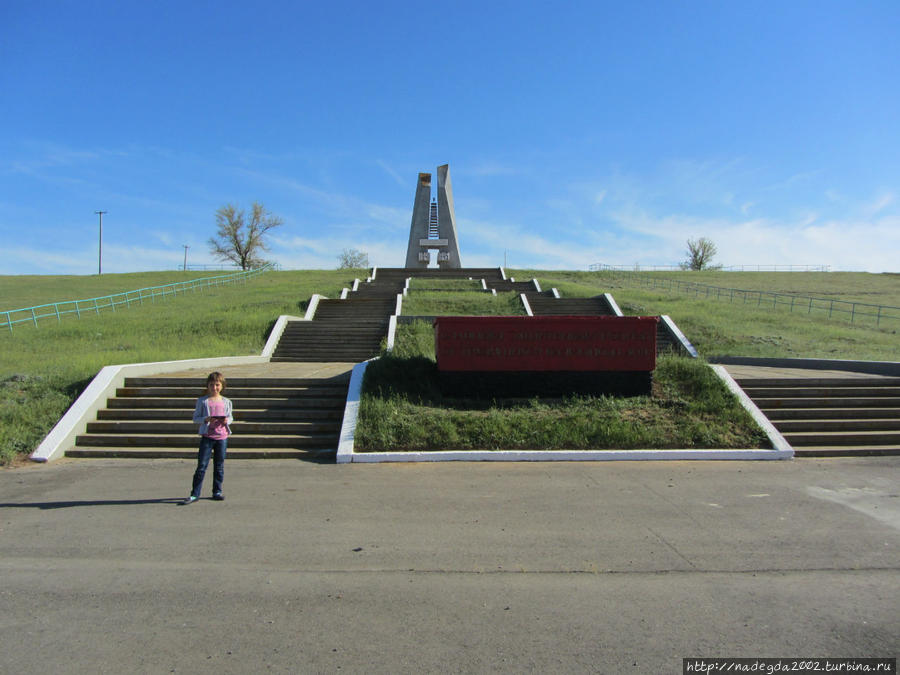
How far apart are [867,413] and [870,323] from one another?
16.6 meters

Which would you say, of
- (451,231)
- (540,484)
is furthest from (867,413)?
(451,231)

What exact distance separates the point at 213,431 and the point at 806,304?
30.2m

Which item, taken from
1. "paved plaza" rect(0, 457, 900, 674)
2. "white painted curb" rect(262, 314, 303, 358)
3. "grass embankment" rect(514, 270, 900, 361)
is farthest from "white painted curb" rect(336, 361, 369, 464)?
"grass embankment" rect(514, 270, 900, 361)

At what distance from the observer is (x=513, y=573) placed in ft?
14.3

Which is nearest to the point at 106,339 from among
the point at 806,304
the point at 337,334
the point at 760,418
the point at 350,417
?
the point at 337,334

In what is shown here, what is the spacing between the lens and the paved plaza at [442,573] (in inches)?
128

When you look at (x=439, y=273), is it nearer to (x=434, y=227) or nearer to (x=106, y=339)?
(x=434, y=227)

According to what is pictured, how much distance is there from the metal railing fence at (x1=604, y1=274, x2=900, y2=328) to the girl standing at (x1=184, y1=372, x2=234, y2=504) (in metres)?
24.0

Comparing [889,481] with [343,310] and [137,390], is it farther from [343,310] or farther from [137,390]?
[343,310]

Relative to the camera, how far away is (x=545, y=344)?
10.2m

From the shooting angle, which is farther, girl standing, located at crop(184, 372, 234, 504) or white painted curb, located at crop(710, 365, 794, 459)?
white painted curb, located at crop(710, 365, 794, 459)

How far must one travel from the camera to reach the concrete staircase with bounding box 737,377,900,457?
9164 millimetres

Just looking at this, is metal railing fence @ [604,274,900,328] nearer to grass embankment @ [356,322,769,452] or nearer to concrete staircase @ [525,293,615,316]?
concrete staircase @ [525,293,615,316]

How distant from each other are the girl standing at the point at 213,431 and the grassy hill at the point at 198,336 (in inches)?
158
